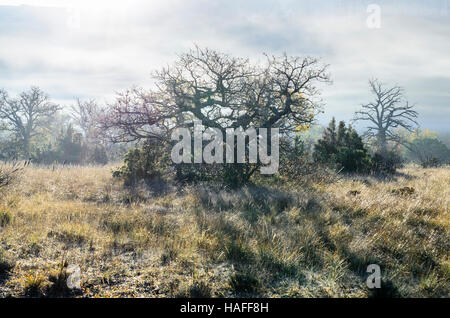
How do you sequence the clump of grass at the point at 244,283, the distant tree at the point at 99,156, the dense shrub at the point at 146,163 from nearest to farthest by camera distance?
the clump of grass at the point at 244,283 < the dense shrub at the point at 146,163 < the distant tree at the point at 99,156

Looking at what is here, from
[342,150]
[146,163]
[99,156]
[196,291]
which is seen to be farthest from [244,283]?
[99,156]

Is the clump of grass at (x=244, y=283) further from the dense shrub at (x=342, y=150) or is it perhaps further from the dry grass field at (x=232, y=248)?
the dense shrub at (x=342, y=150)

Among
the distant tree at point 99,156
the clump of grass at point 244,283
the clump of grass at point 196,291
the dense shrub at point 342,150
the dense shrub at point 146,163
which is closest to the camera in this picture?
the clump of grass at point 196,291

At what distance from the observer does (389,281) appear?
10.8ft

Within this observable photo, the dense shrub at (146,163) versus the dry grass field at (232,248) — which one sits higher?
the dense shrub at (146,163)

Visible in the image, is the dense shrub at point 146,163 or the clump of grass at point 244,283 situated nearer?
the clump of grass at point 244,283

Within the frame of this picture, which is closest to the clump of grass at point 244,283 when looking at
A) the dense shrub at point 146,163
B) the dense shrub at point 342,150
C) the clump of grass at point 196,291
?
the clump of grass at point 196,291

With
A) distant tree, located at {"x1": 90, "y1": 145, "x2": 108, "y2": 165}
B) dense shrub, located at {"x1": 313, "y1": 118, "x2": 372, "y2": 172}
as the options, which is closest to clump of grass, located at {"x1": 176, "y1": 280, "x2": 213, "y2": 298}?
dense shrub, located at {"x1": 313, "y1": 118, "x2": 372, "y2": 172}

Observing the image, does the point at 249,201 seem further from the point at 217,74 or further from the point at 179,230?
the point at 217,74

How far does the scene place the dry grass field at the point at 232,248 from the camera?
3311 millimetres

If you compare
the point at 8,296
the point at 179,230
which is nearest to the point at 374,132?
the point at 179,230

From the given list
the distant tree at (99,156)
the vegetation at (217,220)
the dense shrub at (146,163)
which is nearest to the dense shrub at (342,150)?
the vegetation at (217,220)

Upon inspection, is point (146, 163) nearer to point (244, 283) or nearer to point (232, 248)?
point (232, 248)

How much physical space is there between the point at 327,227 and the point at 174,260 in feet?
9.22
